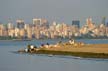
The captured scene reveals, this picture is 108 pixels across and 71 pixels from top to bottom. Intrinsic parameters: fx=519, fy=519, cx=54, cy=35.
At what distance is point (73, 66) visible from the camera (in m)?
45.5

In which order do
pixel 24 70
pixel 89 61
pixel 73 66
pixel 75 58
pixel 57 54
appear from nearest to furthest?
pixel 24 70 → pixel 73 66 → pixel 89 61 → pixel 75 58 → pixel 57 54

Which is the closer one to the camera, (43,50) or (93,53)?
(93,53)

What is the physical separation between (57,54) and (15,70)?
63.4 ft

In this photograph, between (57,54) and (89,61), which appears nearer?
(89,61)

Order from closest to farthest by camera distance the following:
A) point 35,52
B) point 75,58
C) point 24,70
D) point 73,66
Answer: point 24,70, point 73,66, point 75,58, point 35,52

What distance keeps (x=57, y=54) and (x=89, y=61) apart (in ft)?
44.4

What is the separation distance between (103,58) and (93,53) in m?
5.23

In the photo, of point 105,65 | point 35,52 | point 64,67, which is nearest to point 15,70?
point 64,67

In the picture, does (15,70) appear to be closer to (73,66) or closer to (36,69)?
(36,69)

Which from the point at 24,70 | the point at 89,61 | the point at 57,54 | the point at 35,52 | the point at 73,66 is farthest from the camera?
the point at 35,52

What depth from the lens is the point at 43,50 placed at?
70.5m

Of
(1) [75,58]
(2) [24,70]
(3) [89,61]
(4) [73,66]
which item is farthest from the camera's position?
(1) [75,58]

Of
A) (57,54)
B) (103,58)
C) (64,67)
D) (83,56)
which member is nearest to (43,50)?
(57,54)

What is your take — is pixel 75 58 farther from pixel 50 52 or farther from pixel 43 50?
pixel 43 50
